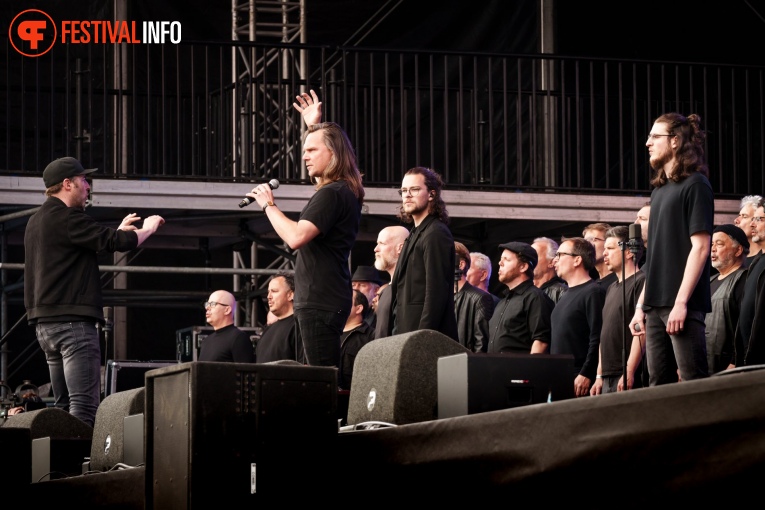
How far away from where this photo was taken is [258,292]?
1070 centimetres

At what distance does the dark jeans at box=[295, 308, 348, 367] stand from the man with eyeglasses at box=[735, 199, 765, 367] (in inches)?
76.8

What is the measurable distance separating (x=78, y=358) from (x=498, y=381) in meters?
3.11

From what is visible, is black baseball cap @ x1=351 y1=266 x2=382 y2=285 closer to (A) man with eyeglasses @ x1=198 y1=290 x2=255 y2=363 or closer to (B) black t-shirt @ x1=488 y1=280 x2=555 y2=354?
(A) man with eyeglasses @ x1=198 y1=290 x2=255 y2=363

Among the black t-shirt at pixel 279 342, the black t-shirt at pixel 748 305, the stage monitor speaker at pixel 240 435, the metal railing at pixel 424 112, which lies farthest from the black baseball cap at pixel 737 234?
the metal railing at pixel 424 112

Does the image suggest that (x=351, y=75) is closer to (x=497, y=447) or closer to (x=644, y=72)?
(x=644, y=72)

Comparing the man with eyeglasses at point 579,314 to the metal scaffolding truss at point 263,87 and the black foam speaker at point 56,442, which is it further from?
the metal scaffolding truss at point 263,87

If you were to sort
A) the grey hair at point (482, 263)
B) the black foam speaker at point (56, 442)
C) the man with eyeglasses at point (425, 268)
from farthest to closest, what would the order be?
the grey hair at point (482, 263) < the black foam speaker at point (56, 442) < the man with eyeglasses at point (425, 268)

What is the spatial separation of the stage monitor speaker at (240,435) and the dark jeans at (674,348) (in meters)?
1.59

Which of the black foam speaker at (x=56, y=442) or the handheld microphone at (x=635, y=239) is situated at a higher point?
the handheld microphone at (x=635, y=239)

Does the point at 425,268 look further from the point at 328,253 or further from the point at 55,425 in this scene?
the point at 55,425

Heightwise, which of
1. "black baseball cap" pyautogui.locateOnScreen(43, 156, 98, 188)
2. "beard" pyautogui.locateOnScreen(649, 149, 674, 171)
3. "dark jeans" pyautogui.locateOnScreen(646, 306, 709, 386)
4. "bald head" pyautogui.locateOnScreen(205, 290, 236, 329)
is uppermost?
"black baseball cap" pyautogui.locateOnScreen(43, 156, 98, 188)

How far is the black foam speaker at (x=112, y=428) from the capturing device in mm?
5637

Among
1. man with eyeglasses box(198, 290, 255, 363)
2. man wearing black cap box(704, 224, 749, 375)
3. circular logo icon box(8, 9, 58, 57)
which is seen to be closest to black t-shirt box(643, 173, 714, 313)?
man wearing black cap box(704, 224, 749, 375)

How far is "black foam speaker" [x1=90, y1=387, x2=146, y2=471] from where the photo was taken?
5.64 m
